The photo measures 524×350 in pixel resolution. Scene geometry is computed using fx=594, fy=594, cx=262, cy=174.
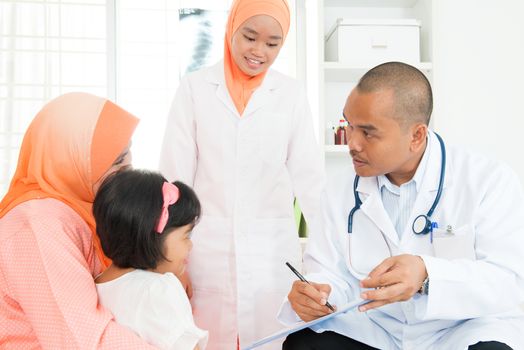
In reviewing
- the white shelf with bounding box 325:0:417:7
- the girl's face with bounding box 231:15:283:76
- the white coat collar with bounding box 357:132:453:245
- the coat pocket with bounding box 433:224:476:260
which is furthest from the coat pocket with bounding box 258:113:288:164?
the white shelf with bounding box 325:0:417:7

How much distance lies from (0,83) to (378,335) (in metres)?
2.28

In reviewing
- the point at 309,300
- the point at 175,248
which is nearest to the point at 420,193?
the point at 309,300

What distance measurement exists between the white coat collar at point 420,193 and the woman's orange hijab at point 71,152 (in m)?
0.65

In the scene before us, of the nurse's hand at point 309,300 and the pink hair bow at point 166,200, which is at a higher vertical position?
the pink hair bow at point 166,200

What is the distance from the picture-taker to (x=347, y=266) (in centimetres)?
154

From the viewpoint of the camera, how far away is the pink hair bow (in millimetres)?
1340

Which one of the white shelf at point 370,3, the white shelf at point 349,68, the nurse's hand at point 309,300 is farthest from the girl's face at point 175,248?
the white shelf at point 370,3

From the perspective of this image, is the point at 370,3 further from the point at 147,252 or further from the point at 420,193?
the point at 147,252

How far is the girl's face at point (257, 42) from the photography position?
6.27ft

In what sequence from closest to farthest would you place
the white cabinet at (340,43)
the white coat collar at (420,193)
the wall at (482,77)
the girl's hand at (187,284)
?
the white coat collar at (420,193) < the girl's hand at (187,284) < the white cabinet at (340,43) < the wall at (482,77)

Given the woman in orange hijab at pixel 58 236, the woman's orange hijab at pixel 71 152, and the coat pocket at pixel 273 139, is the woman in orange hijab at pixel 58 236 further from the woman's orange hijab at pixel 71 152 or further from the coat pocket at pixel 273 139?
the coat pocket at pixel 273 139

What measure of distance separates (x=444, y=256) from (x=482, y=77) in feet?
5.72

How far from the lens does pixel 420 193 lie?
4.81 ft

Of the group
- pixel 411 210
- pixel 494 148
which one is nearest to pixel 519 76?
pixel 494 148
